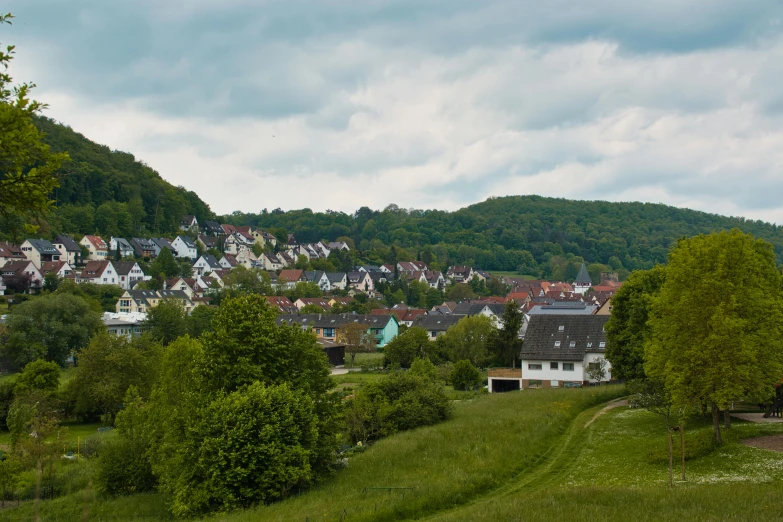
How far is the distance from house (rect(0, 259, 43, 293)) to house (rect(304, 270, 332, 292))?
52461 millimetres

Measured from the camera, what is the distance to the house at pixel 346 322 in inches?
3546

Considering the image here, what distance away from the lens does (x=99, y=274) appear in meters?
107

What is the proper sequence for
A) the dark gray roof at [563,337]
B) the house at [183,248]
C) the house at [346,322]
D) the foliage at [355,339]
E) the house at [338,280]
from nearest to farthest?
the dark gray roof at [563,337]
the foliage at [355,339]
the house at [346,322]
the house at [183,248]
the house at [338,280]

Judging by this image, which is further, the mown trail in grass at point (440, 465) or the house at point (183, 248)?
the house at point (183, 248)

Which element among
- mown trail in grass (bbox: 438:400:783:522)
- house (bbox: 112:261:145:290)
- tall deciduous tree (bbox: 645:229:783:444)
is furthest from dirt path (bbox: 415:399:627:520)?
house (bbox: 112:261:145:290)

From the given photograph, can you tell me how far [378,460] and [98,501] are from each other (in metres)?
11.3

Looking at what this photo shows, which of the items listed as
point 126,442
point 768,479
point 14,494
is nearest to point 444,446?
point 768,479

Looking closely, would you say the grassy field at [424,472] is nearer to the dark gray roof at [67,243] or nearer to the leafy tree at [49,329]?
the leafy tree at [49,329]

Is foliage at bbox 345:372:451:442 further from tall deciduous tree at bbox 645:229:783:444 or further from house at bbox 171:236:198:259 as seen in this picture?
house at bbox 171:236:198:259

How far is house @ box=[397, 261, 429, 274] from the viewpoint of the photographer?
525ft

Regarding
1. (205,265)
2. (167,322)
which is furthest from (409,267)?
(167,322)

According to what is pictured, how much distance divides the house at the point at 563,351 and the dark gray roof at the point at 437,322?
1490 inches

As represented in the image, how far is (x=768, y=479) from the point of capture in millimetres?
19562

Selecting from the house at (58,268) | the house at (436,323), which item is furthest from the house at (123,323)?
the house at (436,323)
